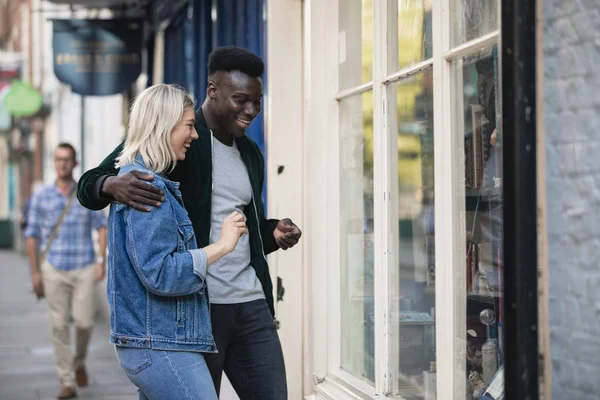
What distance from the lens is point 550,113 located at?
2676mm

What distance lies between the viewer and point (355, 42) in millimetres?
4863

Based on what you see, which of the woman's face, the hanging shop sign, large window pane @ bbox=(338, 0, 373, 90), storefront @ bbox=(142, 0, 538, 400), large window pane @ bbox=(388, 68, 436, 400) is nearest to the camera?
storefront @ bbox=(142, 0, 538, 400)

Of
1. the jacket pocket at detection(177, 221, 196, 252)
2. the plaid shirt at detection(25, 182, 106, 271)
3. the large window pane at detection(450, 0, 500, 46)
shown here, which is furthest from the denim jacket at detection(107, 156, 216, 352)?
the plaid shirt at detection(25, 182, 106, 271)

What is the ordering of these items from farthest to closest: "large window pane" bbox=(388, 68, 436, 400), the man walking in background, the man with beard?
the man walking in background
"large window pane" bbox=(388, 68, 436, 400)
the man with beard

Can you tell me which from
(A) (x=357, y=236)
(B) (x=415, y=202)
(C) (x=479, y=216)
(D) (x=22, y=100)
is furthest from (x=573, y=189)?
(D) (x=22, y=100)

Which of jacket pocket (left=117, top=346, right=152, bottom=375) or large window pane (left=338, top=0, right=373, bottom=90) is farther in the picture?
large window pane (left=338, top=0, right=373, bottom=90)

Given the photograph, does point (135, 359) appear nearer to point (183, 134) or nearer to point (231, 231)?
point (231, 231)

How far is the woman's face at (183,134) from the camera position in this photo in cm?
304

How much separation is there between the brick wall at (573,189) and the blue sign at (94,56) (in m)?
7.88

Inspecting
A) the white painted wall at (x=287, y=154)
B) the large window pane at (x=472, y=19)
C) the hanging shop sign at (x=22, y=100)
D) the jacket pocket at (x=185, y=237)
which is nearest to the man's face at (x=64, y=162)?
the white painted wall at (x=287, y=154)

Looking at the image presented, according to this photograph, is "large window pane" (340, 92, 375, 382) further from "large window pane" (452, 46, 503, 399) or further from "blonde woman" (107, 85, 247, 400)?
"blonde woman" (107, 85, 247, 400)

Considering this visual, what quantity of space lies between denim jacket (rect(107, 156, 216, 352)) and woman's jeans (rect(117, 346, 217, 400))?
0.03m

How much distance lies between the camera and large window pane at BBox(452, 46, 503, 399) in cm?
342

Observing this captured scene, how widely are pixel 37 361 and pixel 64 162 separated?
2294mm
